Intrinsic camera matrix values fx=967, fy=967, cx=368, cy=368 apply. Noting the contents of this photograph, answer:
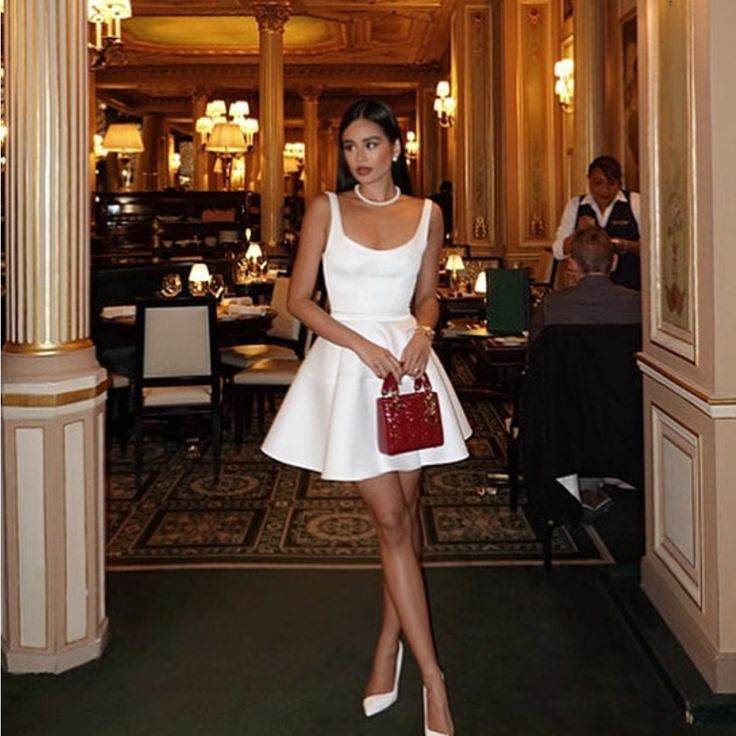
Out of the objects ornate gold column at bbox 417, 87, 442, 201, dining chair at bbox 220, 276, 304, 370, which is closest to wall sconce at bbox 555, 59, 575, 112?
dining chair at bbox 220, 276, 304, 370

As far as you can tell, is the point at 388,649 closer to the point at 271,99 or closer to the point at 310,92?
the point at 271,99

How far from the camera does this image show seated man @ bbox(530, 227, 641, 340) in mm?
4031

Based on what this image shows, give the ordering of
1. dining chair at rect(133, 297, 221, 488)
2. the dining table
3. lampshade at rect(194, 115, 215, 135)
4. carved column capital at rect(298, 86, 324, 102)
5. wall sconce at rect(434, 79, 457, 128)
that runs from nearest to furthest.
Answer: dining chair at rect(133, 297, 221, 488) < the dining table < wall sconce at rect(434, 79, 457, 128) < lampshade at rect(194, 115, 215, 135) < carved column capital at rect(298, 86, 324, 102)

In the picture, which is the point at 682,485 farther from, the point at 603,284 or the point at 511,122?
the point at 511,122

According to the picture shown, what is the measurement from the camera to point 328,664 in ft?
Answer: 9.86

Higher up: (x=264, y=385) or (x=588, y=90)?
(x=588, y=90)

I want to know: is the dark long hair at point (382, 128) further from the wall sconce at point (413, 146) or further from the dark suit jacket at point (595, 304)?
the wall sconce at point (413, 146)

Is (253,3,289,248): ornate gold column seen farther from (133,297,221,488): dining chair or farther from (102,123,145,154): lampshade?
(133,297,221,488): dining chair

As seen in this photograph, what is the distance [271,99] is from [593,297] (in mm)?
9016

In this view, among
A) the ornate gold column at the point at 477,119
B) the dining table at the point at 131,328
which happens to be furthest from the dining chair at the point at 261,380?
the ornate gold column at the point at 477,119

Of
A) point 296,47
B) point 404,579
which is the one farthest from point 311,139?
point 404,579

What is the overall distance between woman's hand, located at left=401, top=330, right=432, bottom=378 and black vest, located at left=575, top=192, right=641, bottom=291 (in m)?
3.22

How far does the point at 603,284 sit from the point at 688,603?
1.53 m

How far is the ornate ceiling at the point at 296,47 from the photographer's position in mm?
12523
